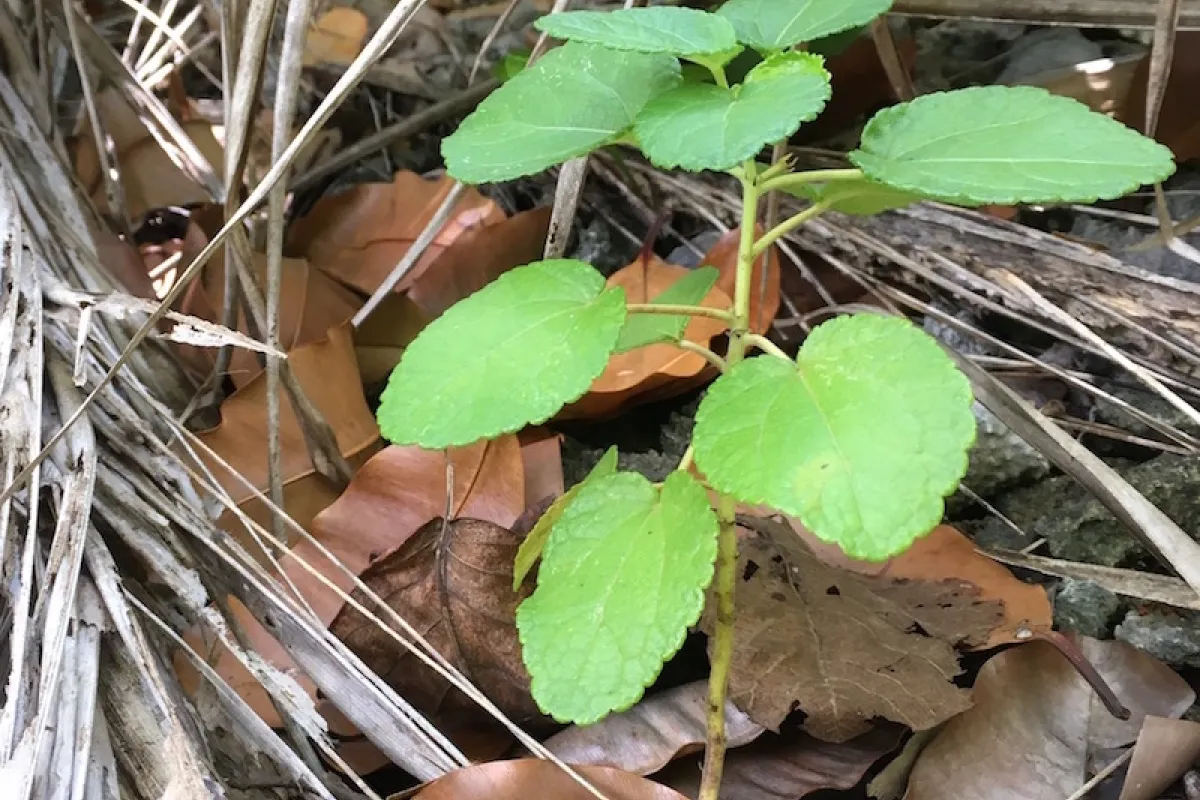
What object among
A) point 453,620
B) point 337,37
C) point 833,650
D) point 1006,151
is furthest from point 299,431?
point 337,37

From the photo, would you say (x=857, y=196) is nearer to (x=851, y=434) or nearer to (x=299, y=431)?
(x=851, y=434)

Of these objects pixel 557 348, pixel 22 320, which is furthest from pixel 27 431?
pixel 557 348

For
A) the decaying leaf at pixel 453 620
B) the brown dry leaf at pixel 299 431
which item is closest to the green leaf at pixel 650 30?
the decaying leaf at pixel 453 620

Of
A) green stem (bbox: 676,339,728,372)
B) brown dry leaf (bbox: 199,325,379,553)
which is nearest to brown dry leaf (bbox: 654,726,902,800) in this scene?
green stem (bbox: 676,339,728,372)

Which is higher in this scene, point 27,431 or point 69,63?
point 69,63

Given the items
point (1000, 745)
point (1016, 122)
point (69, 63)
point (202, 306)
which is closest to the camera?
point (1016, 122)

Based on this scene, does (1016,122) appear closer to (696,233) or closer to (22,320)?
(696,233)

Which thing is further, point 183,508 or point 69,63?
point 69,63
